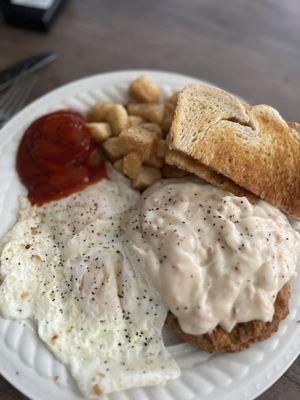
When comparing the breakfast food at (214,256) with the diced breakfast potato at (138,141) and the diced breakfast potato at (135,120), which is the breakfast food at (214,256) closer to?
the diced breakfast potato at (138,141)

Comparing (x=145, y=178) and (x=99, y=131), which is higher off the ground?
(x=99, y=131)

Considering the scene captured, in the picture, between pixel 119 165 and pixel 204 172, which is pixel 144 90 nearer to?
pixel 119 165

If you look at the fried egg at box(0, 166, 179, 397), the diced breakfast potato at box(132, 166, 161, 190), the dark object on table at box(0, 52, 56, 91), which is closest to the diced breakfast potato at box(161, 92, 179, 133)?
the diced breakfast potato at box(132, 166, 161, 190)

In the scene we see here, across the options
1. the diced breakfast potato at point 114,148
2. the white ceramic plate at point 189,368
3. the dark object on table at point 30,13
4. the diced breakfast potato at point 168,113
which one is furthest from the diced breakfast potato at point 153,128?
the dark object on table at point 30,13

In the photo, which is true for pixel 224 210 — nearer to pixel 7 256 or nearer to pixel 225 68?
pixel 7 256

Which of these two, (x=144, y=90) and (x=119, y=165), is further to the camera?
(x=144, y=90)

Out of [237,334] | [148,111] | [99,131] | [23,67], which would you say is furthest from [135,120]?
[237,334]

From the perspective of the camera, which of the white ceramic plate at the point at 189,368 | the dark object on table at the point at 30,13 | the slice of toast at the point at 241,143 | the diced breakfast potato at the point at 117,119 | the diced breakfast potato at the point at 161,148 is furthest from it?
the dark object on table at the point at 30,13
